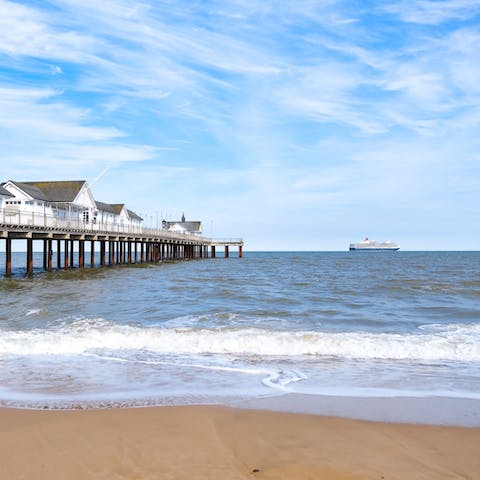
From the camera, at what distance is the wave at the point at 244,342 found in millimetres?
10352

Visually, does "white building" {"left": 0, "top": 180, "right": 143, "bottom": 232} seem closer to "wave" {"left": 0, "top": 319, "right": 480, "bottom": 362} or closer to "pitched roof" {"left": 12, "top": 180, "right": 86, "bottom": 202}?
"pitched roof" {"left": 12, "top": 180, "right": 86, "bottom": 202}

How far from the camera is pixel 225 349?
10836 millimetres

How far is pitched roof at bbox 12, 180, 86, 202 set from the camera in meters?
47.9

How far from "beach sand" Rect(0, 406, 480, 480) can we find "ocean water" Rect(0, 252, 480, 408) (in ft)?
2.54

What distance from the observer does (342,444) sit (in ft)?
16.0

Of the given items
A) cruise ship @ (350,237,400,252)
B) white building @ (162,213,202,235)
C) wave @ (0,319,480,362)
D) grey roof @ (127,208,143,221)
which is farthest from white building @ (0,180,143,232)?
cruise ship @ (350,237,400,252)

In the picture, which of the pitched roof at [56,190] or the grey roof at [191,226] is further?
the grey roof at [191,226]

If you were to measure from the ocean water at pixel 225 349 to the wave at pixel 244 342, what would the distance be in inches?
0.9

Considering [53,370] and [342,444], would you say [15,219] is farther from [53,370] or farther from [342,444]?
[342,444]

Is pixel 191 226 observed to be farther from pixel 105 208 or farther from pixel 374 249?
pixel 374 249

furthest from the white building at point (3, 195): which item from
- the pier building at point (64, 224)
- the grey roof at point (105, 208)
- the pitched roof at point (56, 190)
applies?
the grey roof at point (105, 208)

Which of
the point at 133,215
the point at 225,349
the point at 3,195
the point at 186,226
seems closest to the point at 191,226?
the point at 186,226

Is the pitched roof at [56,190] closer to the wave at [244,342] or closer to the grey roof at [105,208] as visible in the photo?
the grey roof at [105,208]

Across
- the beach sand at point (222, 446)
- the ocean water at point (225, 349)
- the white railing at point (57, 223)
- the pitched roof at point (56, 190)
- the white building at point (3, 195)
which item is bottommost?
the ocean water at point (225, 349)
